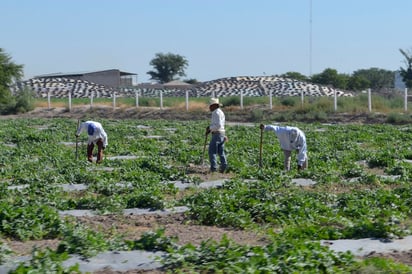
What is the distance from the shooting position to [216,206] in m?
11.3

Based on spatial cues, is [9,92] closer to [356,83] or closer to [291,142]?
[291,142]

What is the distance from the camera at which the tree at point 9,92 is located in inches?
2052

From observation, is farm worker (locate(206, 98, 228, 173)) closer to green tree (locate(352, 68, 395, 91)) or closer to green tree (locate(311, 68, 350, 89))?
green tree (locate(311, 68, 350, 89))

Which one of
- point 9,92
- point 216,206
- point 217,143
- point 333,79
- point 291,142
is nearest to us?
point 216,206

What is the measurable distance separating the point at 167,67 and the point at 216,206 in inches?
5260

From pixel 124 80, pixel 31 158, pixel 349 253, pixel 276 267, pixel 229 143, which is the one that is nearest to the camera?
pixel 276 267

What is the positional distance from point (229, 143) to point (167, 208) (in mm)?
12194

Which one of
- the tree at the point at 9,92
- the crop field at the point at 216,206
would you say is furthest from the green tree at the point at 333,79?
the crop field at the point at 216,206

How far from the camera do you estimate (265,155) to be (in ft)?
65.7

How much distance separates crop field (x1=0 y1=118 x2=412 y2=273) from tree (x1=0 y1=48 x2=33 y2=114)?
30.9 m

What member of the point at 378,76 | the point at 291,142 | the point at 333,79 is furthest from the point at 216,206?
the point at 378,76

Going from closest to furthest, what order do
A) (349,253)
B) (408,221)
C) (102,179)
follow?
(349,253) → (408,221) → (102,179)

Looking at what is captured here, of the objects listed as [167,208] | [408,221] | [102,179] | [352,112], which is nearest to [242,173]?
[102,179]

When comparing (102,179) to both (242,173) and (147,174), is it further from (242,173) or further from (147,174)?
(242,173)
